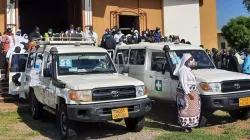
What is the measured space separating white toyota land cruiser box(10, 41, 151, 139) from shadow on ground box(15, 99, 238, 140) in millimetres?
528

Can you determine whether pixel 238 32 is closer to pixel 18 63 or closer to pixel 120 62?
pixel 120 62

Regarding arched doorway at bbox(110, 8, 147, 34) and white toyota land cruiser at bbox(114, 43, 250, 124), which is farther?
arched doorway at bbox(110, 8, 147, 34)

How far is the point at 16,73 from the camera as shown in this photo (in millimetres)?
12586

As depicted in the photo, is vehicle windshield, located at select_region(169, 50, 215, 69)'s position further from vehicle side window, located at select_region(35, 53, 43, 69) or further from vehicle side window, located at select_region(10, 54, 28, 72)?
vehicle side window, located at select_region(10, 54, 28, 72)

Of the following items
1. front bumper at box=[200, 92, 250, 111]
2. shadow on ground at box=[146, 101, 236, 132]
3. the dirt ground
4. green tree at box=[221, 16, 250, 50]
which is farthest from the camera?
green tree at box=[221, 16, 250, 50]

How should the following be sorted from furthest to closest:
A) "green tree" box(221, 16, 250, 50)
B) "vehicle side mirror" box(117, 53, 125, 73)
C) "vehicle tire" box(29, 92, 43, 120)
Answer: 1. "green tree" box(221, 16, 250, 50)
2. "vehicle side mirror" box(117, 53, 125, 73)
3. "vehicle tire" box(29, 92, 43, 120)

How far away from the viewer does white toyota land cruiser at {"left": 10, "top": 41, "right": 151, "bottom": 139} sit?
7.43 m

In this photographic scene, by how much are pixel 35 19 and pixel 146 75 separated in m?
19.6

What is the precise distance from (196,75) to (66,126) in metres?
3.31

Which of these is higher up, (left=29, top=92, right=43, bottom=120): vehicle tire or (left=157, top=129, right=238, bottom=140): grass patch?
(left=29, top=92, right=43, bottom=120): vehicle tire

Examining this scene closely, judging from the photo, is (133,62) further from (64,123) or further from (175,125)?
(64,123)

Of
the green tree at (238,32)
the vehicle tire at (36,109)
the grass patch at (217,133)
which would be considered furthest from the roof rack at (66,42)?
the green tree at (238,32)

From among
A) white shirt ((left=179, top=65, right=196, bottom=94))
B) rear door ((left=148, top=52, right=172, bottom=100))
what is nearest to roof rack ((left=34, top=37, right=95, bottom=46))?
rear door ((left=148, top=52, right=172, bottom=100))

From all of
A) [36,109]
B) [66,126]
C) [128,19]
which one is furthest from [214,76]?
[128,19]
